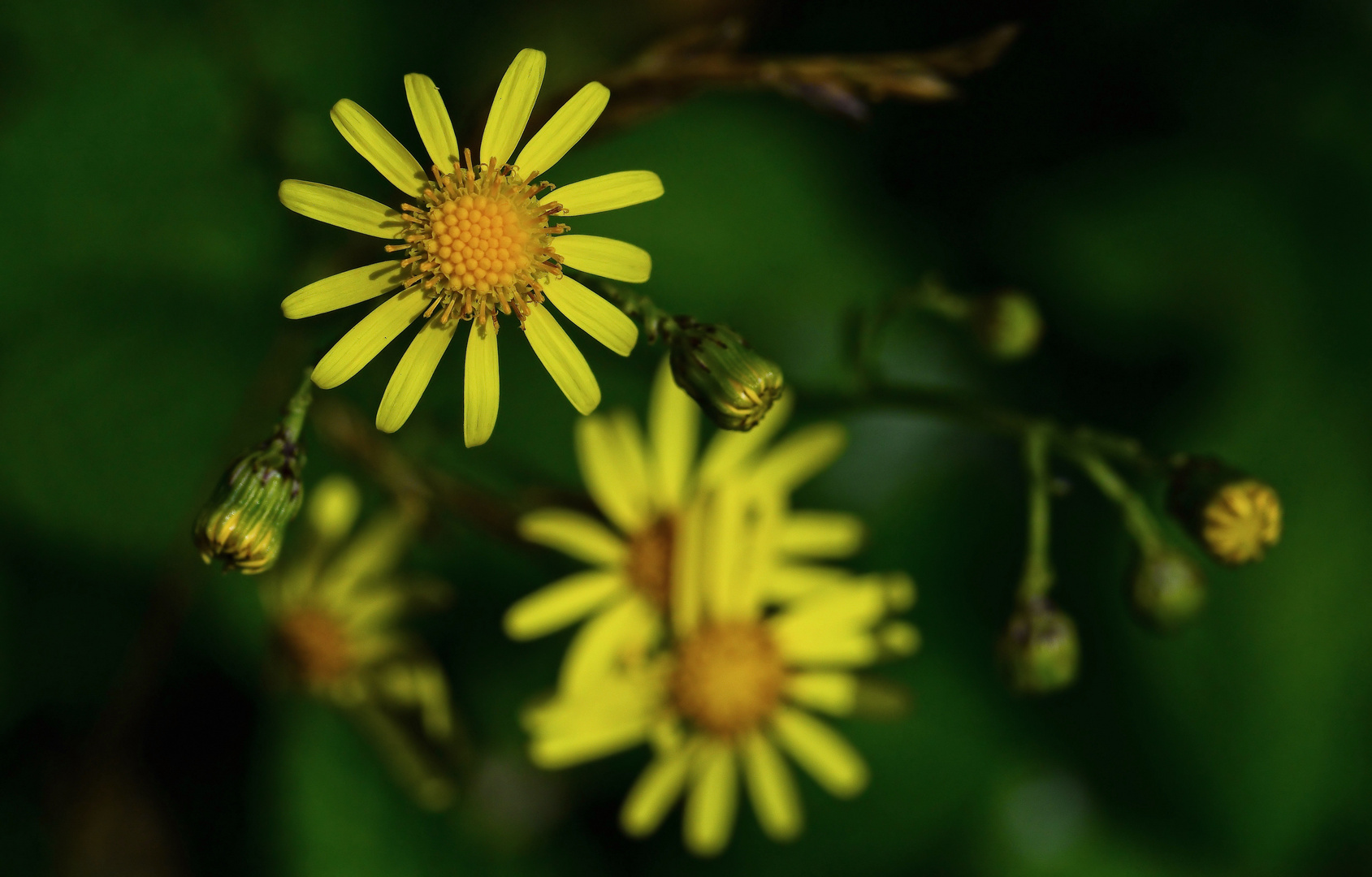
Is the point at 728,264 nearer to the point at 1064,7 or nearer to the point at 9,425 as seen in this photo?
the point at 1064,7

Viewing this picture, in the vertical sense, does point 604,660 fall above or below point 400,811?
above

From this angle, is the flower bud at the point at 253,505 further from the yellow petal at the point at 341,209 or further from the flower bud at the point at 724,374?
the flower bud at the point at 724,374

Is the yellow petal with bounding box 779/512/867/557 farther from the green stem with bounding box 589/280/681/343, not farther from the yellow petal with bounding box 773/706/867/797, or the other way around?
the green stem with bounding box 589/280/681/343

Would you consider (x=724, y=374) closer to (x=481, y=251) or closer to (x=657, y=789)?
(x=481, y=251)

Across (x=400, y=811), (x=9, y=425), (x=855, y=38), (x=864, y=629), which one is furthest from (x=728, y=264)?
(x=9, y=425)

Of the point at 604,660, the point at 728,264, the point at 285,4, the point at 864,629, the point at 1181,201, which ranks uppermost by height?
the point at 285,4

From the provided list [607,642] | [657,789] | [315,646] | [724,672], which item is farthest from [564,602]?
[315,646]

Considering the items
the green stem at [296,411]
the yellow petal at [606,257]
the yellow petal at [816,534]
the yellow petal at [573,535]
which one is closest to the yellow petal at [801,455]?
the yellow petal at [816,534]
